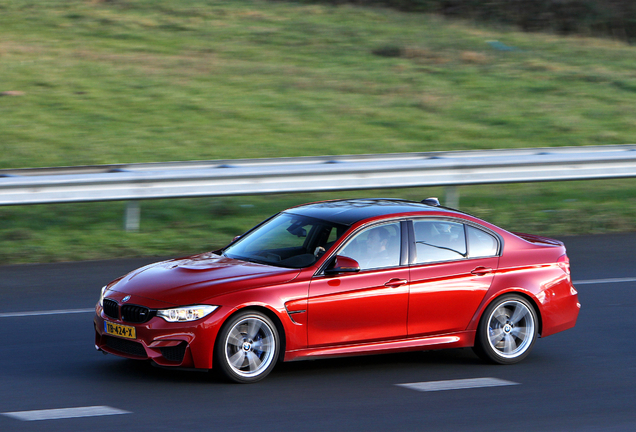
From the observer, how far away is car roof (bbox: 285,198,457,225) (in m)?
7.89

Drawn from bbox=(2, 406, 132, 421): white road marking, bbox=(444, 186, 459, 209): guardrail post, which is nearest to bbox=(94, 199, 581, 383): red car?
bbox=(2, 406, 132, 421): white road marking

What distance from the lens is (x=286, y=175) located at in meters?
13.6

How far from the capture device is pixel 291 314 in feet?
23.6

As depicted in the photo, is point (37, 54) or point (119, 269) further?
point (37, 54)

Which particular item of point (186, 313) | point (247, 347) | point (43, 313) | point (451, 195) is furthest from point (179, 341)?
point (451, 195)

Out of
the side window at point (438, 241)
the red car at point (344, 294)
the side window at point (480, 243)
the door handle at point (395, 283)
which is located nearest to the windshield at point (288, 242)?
the red car at point (344, 294)

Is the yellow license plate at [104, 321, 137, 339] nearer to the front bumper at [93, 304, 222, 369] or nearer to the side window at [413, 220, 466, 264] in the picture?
the front bumper at [93, 304, 222, 369]

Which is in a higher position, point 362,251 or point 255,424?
point 362,251

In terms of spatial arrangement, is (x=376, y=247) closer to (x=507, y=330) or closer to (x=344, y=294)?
(x=344, y=294)

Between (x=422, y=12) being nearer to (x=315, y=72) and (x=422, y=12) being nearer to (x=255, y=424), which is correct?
(x=315, y=72)

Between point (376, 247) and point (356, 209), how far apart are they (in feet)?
1.62

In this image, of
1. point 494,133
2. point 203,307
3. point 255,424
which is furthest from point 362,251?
point 494,133

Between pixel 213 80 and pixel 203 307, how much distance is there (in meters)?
15.2

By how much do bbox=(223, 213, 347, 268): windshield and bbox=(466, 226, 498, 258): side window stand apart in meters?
1.18
